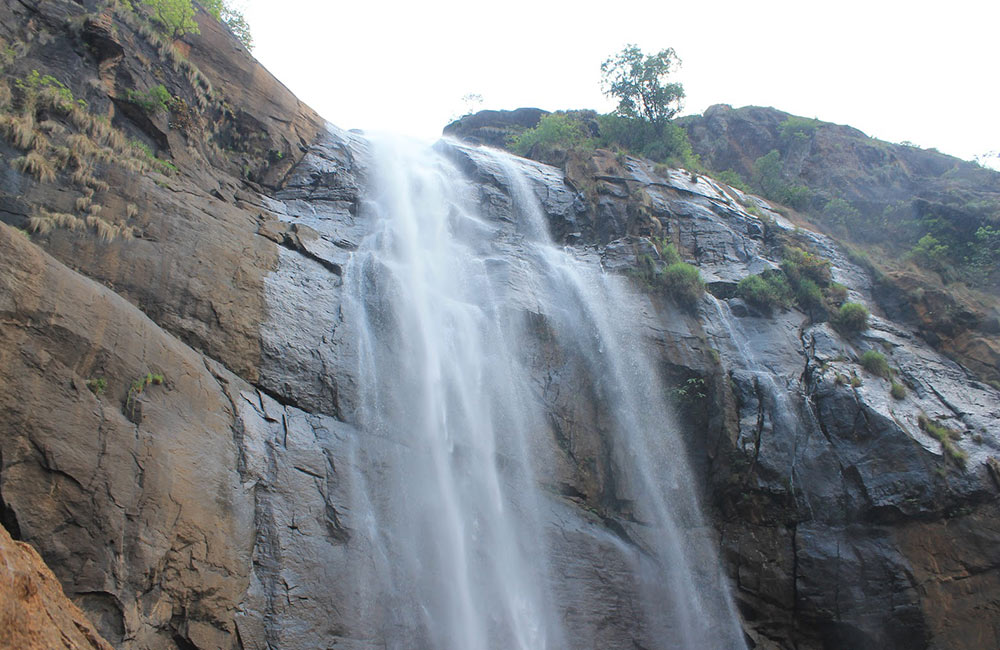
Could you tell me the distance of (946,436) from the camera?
14.5 metres

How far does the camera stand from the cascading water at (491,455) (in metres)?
11.0

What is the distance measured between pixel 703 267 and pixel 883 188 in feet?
51.6

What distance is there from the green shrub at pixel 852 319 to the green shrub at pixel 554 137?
521 inches

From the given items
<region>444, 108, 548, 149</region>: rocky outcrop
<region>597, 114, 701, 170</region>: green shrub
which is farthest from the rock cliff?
<region>444, 108, 548, 149</region>: rocky outcrop

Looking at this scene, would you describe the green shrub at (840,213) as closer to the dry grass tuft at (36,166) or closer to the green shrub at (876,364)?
the green shrub at (876,364)

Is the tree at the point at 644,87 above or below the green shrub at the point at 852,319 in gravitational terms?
above


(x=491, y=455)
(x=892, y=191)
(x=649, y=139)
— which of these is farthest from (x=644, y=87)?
(x=491, y=455)

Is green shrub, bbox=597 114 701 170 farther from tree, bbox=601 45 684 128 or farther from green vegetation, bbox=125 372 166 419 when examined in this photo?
green vegetation, bbox=125 372 166 419

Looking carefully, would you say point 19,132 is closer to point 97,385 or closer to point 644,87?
point 97,385

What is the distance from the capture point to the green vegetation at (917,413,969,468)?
551 inches

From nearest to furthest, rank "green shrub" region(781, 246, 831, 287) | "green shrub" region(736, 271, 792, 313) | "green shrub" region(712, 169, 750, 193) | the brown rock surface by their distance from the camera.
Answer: the brown rock surface
"green shrub" region(736, 271, 792, 313)
"green shrub" region(781, 246, 831, 287)
"green shrub" region(712, 169, 750, 193)

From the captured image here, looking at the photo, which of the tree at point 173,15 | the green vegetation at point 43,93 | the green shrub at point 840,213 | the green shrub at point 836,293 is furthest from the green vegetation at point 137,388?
the green shrub at point 840,213

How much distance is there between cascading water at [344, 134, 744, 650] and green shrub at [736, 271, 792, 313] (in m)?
3.87

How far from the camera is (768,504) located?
14.1m
